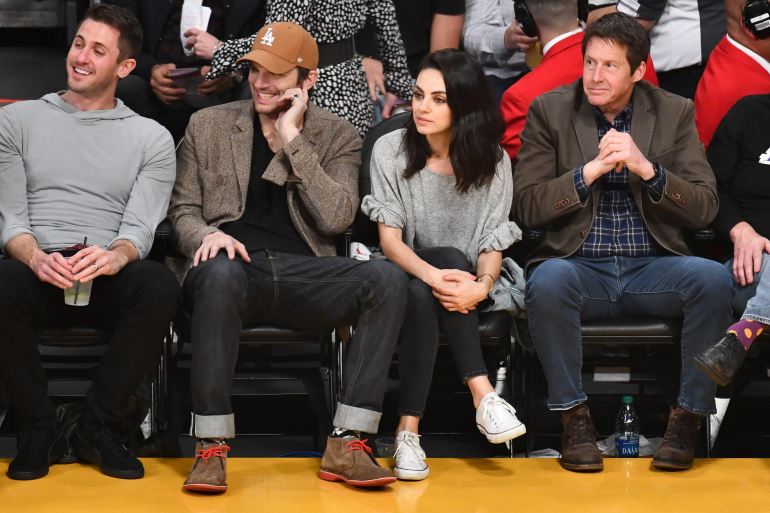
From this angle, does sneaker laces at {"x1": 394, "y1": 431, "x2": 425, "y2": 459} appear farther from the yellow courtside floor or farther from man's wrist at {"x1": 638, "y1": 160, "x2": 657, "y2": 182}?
man's wrist at {"x1": 638, "y1": 160, "x2": 657, "y2": 182}

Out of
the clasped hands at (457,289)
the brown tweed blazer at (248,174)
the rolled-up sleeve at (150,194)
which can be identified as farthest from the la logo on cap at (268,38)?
the clasped hands at (457,289)

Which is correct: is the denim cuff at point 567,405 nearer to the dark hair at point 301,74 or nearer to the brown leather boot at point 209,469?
the brown leather boot at point 209,469

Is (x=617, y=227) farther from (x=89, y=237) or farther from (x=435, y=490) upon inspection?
(x=89, y=237)

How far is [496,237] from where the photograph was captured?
4.21 meters

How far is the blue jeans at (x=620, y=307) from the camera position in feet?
13.1

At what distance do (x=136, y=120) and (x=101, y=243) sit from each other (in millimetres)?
486

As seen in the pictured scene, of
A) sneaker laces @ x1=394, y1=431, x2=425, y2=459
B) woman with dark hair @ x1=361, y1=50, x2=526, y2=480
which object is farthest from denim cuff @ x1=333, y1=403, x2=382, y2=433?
woman with dark hair @ x1=361, y1=50, x2=526, y2=480

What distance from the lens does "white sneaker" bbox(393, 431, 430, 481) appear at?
385 cm

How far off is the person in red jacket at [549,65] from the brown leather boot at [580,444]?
116 cm

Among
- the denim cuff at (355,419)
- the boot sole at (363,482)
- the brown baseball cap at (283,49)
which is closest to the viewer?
→ the boot sole at (363,482)

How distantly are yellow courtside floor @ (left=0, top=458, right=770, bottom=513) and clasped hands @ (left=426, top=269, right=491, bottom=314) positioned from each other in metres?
0.53

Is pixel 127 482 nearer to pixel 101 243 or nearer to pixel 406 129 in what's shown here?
pixel 101 243

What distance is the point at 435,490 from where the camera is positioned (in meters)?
3.77

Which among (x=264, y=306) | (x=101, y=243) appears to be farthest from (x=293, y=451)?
(x=101, y=243)
